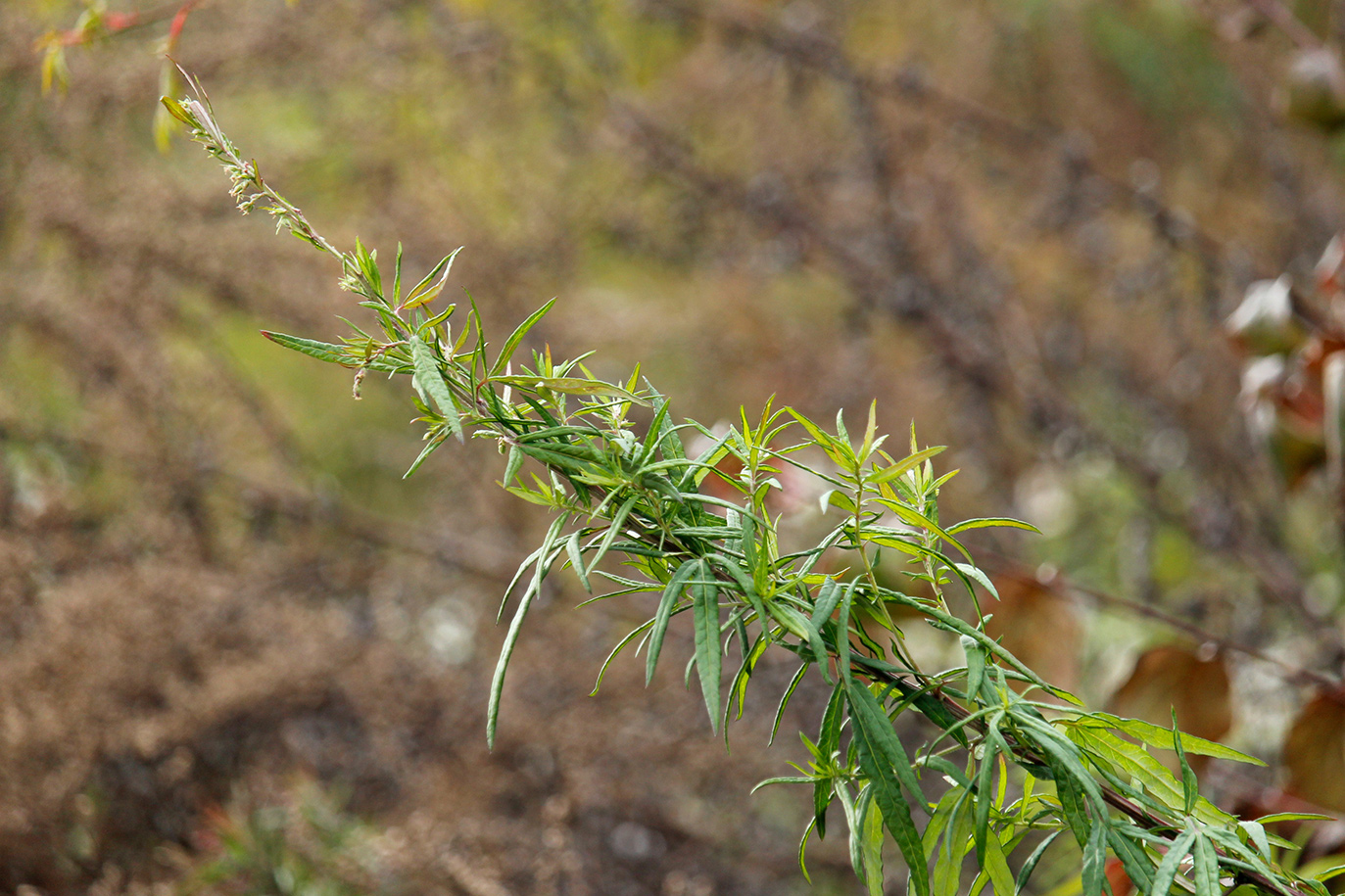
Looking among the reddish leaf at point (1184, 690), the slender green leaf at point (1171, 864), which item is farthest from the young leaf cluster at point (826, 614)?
the reddish leaf at point (1184, 690)

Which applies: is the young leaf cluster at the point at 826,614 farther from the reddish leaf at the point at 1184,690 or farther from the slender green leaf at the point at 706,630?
the reddish leaf at the point at 1184,690

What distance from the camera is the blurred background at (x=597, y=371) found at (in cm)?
66

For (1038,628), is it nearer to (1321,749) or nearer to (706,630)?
(1321,749)

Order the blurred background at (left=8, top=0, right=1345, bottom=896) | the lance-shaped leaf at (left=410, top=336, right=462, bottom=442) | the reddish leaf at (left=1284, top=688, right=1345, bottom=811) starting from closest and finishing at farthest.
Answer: the lance-shaped leaf at (left=410, top=336, right=462, bottom=442)
the reddish leaf at (left=1284, top=688, right=1345, bottom=811)
the blurred background at (left=8, top=0, right=1345, bottom=896)

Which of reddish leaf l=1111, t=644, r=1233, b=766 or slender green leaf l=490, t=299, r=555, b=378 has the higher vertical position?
reddish leaf l=1111, t=644, r=1233, b=766

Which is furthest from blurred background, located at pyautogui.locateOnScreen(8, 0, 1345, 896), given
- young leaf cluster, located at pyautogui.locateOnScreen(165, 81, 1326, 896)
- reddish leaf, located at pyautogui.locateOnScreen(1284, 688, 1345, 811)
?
young leaf cluster, located at pyautogui.locateOnScreen(165, 81, 1326, 896)

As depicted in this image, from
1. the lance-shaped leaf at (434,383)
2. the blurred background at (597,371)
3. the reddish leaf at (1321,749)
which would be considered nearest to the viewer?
the lance-shaped leaf at (434,383)

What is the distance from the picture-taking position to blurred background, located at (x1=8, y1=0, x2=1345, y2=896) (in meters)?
0.66

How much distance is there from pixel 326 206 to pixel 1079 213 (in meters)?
0.97

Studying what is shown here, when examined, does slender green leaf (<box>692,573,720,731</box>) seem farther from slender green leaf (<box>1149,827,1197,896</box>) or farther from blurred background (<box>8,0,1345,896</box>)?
blurred background (<box>8,0,1345,896</box>)

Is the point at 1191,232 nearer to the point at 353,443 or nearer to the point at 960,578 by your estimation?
the point at 960,578

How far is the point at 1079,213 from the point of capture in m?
1.35

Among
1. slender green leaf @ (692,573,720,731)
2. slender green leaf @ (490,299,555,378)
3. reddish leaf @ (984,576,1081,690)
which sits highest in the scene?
reddish leaf @ (984,576,1081,690)

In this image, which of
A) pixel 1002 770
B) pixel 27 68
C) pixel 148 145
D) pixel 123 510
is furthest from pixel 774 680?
pixel 148 145
